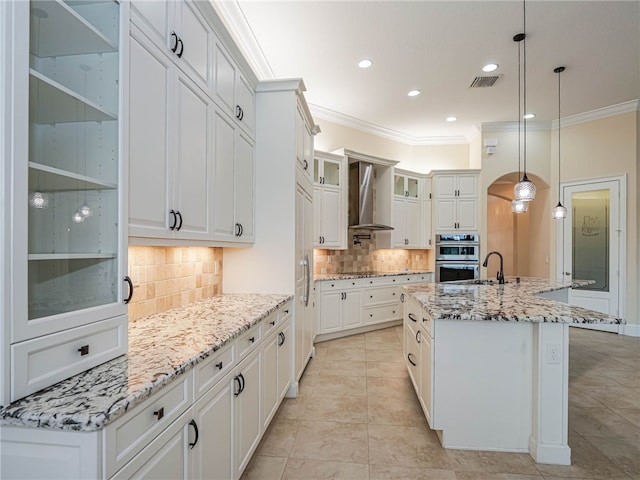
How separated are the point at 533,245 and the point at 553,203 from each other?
37.2 inches

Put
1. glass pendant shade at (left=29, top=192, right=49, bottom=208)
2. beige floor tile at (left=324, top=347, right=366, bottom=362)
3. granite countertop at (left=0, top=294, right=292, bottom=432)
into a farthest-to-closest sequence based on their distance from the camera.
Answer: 1. beige floor tile at (left=324, top=347, right=366, bottom=362)
2. glass pendant shade at (left=29, top=192, right=49, bottom=208)
3. granite countertop at (left=0, top=294, right=292, bottom=432)

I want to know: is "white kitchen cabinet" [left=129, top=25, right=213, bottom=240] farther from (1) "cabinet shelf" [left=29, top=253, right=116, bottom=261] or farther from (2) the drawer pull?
(2) the drawer pull

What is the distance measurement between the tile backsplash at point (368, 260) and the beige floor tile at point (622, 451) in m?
3.54

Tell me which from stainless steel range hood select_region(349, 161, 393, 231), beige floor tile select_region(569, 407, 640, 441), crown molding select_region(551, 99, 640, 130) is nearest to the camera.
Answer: beige floor tile select_region(569, 407, 640, 441)

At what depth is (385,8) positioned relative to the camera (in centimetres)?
294

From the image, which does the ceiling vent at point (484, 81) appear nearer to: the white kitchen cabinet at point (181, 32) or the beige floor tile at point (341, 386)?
the white kitchen cabinet at point (181, 32)

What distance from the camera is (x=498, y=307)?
2299 mm

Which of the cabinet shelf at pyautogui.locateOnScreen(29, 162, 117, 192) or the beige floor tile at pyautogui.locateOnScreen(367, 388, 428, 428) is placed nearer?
the cabinet shelf at pyautogui.locateOnScreen(29, 162, 117, 192)

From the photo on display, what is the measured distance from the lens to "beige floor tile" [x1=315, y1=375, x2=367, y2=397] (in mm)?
2996

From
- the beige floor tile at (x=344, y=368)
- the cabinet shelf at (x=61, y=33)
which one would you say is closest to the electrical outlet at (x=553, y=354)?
the beige floor tile at (x=344, y=368)

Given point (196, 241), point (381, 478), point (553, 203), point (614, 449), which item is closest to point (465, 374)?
point (381, 478)

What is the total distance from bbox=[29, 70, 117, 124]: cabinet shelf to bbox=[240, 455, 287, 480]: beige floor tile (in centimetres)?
196

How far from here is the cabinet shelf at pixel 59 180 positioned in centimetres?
96

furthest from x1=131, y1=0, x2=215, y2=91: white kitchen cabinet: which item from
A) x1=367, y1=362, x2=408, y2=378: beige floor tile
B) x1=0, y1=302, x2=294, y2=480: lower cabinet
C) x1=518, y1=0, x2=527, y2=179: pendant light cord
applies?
x1=367, y1=362, x2=408, y2=378: beige floor tile
